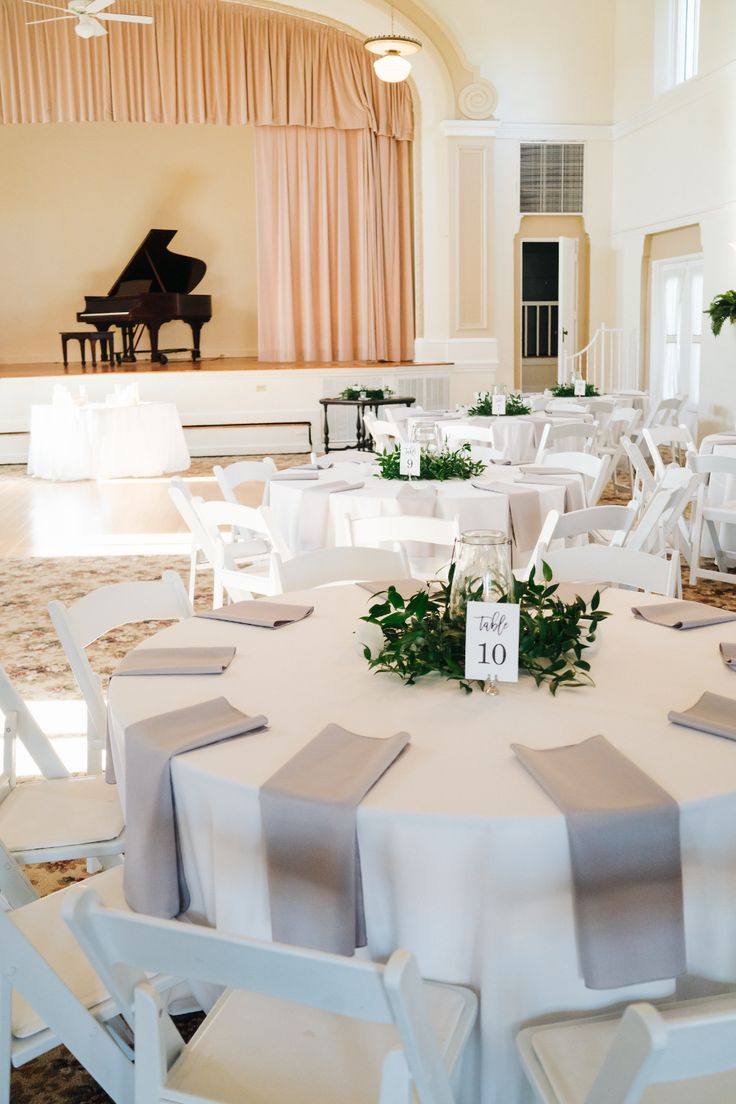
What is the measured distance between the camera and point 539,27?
12195mm

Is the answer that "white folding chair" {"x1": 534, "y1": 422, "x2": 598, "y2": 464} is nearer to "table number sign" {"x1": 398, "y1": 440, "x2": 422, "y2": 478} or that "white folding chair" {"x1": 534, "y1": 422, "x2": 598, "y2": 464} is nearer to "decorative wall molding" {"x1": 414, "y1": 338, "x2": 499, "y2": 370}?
"table number sign" {"x1": 398, "y1": 440, "x2": 422, "y2": 478}

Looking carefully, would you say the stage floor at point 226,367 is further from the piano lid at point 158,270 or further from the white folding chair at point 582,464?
the white folding chair at point 582,464

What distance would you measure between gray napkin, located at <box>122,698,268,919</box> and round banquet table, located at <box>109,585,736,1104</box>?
2 centimetres

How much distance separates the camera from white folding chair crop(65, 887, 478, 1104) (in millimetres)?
1049

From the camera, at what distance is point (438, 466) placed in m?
4.60

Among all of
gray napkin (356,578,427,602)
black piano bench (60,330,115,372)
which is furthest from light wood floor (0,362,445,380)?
gray napkin (356,578,427,602)

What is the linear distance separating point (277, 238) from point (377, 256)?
1.33m

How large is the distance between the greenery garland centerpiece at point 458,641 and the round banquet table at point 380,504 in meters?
1.96

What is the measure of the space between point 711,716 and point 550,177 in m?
11.9

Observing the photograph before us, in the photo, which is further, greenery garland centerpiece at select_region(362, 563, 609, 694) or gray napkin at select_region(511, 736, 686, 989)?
greenery garland centerpiece at select_region(362, 563, 609, 694)

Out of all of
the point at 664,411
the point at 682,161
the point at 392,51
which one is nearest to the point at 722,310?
the point at 664,411

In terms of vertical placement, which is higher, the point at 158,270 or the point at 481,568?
the point at 158,270

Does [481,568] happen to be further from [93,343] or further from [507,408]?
[93,343]

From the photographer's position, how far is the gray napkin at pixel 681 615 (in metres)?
2.39
